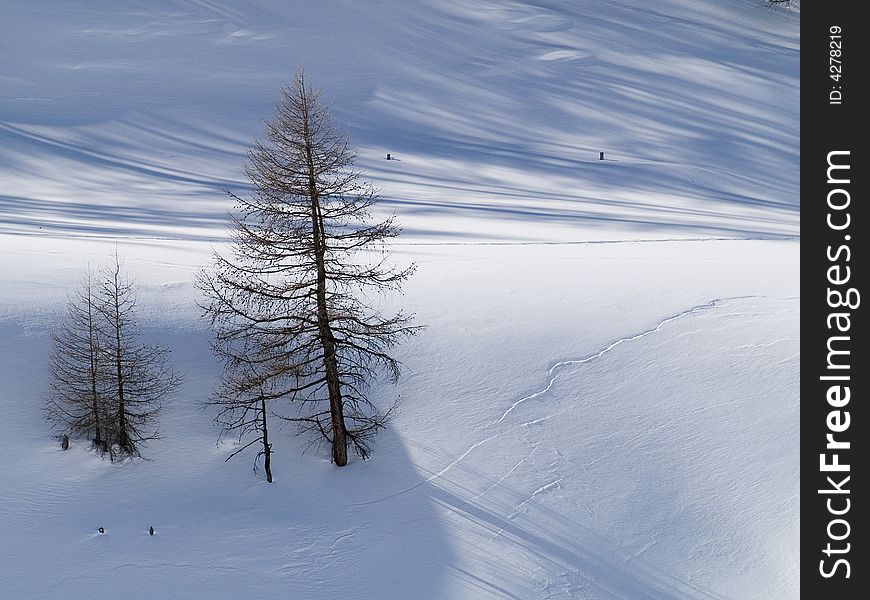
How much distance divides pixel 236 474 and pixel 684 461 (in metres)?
7.15

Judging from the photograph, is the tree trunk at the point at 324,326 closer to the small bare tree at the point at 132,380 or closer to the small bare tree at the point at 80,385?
the small bare tree at the point at 132,380

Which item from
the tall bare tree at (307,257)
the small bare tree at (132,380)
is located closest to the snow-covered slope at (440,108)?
the small bare tree at (132,380)

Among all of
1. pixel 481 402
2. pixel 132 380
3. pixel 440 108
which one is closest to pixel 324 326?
pixel 481 402

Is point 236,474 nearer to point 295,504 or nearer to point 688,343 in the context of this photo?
point 295,504

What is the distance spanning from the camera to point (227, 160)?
38406 millimetres

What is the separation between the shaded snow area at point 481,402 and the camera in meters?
11.8

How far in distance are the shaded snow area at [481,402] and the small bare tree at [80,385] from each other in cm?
25

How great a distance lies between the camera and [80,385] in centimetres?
1524

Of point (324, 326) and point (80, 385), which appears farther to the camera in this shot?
point (80, 385)

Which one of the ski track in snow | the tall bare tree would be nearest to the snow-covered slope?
the ski track in snow

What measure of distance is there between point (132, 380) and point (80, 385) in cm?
129

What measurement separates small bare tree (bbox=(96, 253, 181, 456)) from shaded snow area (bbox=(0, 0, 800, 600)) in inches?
10.6

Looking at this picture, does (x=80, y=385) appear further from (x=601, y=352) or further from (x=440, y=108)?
(x=440, y=108)
